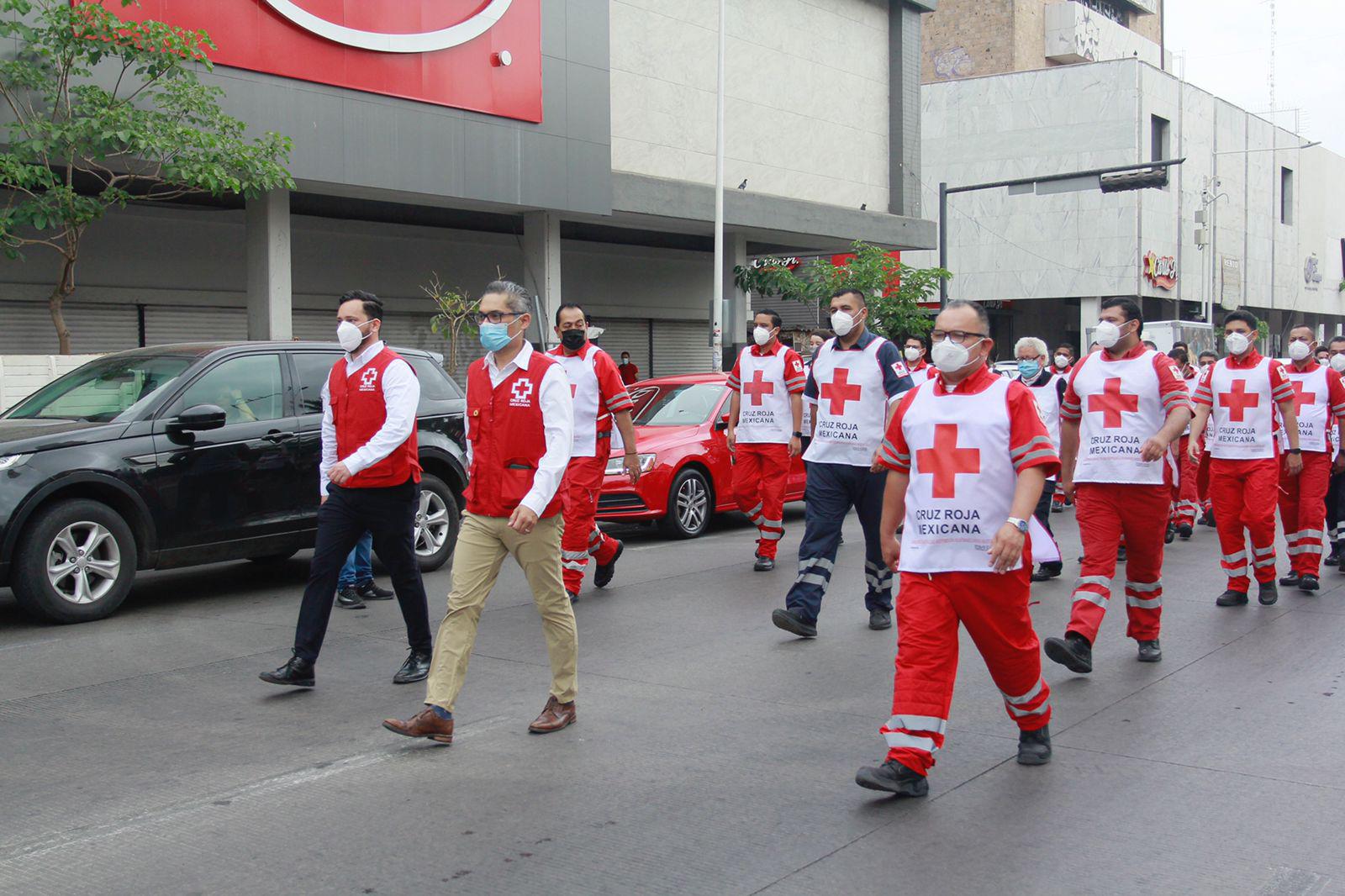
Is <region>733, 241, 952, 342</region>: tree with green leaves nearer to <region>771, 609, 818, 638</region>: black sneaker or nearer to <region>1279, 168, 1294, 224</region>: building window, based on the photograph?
<region>771, 609, 818, 638</region>: black sneaker

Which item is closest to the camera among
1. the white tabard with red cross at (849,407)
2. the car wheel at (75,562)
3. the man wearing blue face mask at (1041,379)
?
the white tabard with red cross at (849,407)

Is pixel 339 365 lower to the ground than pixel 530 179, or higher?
lower

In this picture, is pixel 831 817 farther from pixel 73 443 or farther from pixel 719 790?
pixel 73 443

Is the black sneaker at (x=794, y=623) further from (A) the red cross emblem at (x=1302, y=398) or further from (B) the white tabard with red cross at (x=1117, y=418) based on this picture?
(A) the red cross emblem at (x=1302, y=398)

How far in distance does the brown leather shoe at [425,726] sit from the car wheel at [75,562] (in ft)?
12.2

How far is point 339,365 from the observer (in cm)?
676

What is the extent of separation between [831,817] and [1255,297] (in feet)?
202

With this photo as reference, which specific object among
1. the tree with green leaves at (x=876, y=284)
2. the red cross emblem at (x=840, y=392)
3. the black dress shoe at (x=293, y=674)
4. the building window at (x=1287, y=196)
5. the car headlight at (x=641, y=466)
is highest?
the building window at (x=1287, y=196)

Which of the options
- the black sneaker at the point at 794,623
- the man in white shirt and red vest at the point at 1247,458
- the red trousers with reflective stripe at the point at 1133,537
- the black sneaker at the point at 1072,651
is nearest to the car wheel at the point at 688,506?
the black sneaker at the point at 794,623

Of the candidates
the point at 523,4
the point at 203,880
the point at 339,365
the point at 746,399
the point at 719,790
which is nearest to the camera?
the point at 203,880

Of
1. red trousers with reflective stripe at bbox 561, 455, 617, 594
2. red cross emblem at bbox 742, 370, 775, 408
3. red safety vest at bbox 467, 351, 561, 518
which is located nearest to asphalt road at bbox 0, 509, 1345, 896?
red trousers with reflective stripe at bbox 561, 455, 617, 594

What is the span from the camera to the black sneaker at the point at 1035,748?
5281 mm

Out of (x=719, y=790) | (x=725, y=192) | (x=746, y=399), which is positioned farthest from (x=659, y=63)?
(x=719, y=790)

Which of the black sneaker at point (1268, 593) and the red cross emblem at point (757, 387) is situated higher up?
the red cross emblem at point (757, 387)
